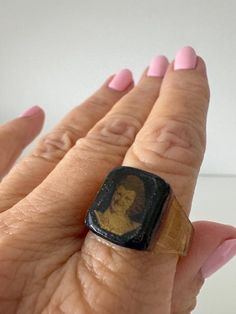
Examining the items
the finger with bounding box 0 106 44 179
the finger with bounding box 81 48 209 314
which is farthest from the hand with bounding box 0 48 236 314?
the finger with bounding box 0 106 44 179

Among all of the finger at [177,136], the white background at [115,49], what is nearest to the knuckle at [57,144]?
the finger at [177,136]

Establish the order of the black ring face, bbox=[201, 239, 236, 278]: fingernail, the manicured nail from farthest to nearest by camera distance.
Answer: the manicured nail → bbox=[201, 239, 236, 278]: fingernail → the black ring face

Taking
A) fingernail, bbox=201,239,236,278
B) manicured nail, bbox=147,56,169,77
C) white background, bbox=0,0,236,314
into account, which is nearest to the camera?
fingernail, bbox=201,239,236,278

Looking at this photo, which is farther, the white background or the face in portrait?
the white background

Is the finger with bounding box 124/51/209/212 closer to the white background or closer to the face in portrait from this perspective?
the face in portrait

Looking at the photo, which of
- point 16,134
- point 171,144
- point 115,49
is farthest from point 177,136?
point 115,49

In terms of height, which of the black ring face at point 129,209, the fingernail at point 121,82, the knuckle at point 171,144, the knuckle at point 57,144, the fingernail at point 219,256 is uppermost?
the fingernail at point 121,82

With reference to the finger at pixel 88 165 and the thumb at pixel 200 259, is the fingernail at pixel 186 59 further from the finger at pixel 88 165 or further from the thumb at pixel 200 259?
the thumb at pixel 200 259
